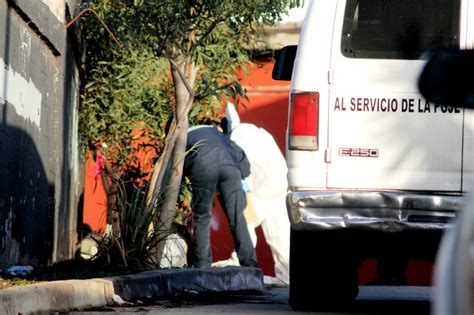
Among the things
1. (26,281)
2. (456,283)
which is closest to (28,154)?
(26,281)

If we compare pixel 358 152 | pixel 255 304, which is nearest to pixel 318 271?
pixel 358 152

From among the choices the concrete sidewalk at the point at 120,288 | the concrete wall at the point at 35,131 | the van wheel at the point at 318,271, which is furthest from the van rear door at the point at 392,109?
the concrete wall at the point at 35,131

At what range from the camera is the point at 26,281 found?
7.66 metres

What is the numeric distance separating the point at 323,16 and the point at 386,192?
1046 mm

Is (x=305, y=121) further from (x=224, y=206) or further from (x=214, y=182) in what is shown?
(x=224, y=206)

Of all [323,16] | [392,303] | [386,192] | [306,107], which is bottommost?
[392,303]

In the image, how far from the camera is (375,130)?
7.35 metres

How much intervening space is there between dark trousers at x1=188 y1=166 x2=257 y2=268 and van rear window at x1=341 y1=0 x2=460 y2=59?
4.87 meters

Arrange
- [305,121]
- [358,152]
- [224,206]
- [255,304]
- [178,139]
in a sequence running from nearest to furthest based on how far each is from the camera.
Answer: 1. [358,152]
2. [305,121]
3. [255,304]
4. [178,139]
5. [224,206]

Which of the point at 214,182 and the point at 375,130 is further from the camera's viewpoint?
the point at 214,182

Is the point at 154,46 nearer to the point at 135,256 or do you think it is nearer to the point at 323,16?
the point at 135,256

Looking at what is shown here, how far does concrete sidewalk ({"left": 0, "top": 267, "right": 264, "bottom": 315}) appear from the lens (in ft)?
22.4

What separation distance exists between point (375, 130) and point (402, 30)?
582 millimetres

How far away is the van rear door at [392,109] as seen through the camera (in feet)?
24.0
